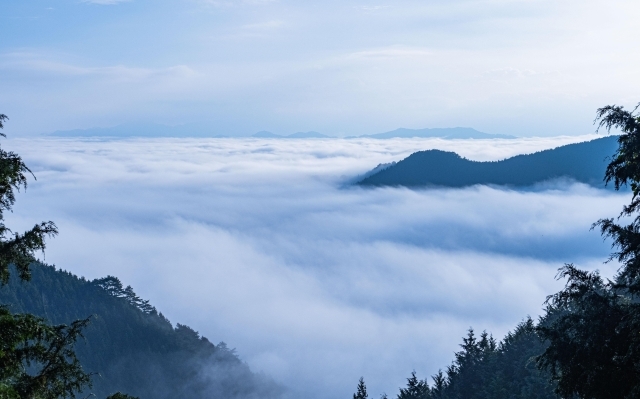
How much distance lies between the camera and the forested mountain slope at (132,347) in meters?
84.1

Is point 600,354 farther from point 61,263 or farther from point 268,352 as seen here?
point 61,263

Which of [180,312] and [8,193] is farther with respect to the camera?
[180,312]

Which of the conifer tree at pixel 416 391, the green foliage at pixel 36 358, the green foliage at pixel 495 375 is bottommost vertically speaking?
the green foliage at pixel 36 358

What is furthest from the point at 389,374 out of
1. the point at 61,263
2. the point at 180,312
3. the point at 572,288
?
the point at 572,288

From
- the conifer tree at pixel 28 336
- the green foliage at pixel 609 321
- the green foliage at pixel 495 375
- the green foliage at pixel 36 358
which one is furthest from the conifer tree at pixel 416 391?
the conifer tree at pixel 28 336

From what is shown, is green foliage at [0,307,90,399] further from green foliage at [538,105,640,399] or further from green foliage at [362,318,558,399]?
green foliage at [362,318,558,399]

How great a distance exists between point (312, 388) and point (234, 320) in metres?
60.9

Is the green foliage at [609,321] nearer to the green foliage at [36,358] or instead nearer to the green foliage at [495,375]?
the green foliage at [36,358]

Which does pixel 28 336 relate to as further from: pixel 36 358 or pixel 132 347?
pixel 132 347

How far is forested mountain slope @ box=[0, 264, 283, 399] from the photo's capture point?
84.1m

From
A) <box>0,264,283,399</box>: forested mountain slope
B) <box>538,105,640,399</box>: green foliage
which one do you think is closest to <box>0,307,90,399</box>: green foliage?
<box>538,105,640,399</box>: green foliage

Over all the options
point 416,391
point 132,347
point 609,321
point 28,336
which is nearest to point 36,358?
point 28,336

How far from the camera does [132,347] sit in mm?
87938

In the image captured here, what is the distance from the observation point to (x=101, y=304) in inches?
3617
